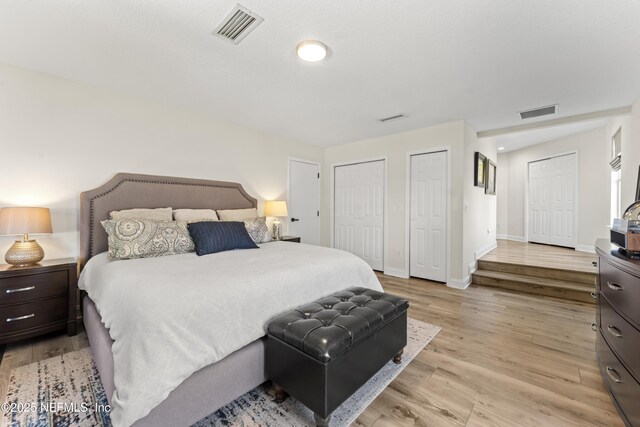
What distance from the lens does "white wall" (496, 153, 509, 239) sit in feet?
22.5

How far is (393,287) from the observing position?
389 centimetres

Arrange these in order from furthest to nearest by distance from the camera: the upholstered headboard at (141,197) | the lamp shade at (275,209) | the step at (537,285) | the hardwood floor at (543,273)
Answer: the lamp shade at (275,209) → the hardwood floor at (543,273) → the step at (537,285) → the upholstered headboard at (141,197)

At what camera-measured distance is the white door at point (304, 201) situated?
4.79 metres

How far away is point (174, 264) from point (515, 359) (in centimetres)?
268

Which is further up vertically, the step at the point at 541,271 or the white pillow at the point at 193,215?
the white pillow at the point at 193,215

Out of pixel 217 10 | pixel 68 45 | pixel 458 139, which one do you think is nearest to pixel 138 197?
pixel 68 45

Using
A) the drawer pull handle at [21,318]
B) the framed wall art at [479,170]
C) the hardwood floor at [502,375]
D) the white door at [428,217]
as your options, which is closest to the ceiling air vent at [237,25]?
the hardwood floor at [502,375]

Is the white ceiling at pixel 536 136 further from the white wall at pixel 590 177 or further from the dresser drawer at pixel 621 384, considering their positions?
the dresser drawer at pixel 621 384

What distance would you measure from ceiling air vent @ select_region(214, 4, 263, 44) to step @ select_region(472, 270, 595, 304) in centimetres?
420

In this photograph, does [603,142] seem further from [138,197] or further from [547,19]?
[138,197]

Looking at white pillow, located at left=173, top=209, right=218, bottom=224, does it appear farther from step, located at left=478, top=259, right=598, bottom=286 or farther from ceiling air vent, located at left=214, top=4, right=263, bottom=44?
step, located at left=478, top=259, right=598, bottom=286

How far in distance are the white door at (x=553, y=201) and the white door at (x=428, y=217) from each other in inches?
137

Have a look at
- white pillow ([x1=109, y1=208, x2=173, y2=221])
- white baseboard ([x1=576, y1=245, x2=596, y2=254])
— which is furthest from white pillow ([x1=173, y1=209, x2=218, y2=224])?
white baseboard ([x1=576, y1=245, x2=596, y2=254])

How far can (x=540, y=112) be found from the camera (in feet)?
11.0
